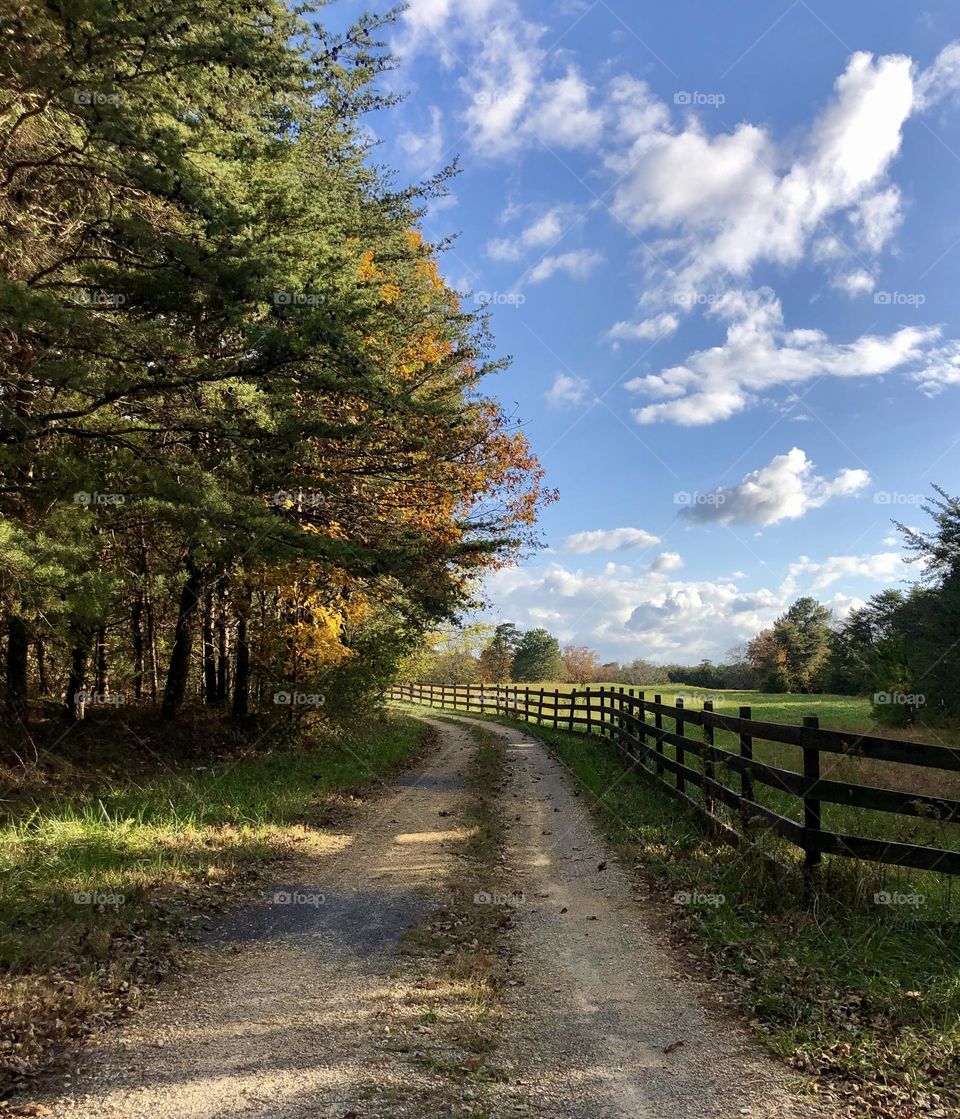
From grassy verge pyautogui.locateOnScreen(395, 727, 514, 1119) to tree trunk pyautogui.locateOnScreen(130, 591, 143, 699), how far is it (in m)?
12.4

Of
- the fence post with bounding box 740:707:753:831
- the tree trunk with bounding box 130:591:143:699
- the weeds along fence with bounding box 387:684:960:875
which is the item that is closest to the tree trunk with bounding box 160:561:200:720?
the tree trunk with bounding box 130:591:143:699

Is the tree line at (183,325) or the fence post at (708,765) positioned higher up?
the tree line at (183,325)

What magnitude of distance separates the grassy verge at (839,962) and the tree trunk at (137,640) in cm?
1413

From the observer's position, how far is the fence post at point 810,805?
19.3 ft

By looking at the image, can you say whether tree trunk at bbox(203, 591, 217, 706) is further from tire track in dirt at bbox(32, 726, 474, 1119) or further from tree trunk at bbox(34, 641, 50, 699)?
tire track in dirt at bbox(32, 726, 474, 1119)

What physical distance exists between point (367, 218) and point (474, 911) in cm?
1483

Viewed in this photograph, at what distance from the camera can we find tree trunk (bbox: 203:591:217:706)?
1582 cm

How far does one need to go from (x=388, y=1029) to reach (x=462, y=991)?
0.72 m

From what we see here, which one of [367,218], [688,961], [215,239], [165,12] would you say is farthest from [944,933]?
[367,218]

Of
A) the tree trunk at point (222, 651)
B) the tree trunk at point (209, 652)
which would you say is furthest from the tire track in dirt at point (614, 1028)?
the tree trunk at point (222, 651)

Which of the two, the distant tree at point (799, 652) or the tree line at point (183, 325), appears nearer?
the tree line at point (183, 325)

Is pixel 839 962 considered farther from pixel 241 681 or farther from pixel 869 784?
pixel 241 681

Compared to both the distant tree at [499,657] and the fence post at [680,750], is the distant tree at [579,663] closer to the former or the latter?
the distant tree at [499,657]

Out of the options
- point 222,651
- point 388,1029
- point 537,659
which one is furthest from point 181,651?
point 537,659
